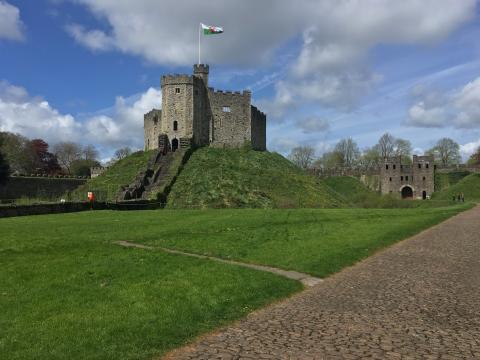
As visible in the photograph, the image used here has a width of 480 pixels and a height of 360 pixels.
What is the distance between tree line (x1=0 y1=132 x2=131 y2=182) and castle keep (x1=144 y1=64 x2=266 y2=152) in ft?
140

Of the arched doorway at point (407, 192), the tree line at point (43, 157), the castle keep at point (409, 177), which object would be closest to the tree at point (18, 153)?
the tree line at point (43, 157)

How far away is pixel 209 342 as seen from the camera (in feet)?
23.0

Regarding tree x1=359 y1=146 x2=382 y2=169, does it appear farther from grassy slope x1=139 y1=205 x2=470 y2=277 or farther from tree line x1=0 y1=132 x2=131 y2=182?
grassy slope x1=139 y1=205 x2=470 y2=277

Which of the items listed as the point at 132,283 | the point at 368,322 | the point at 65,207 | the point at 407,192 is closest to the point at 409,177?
the point at 407,192

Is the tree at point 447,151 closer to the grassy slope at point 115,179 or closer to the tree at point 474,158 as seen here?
the tree at point 474,158

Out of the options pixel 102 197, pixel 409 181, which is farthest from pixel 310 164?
Result: pixel 102 197

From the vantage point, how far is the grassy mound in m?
79.2

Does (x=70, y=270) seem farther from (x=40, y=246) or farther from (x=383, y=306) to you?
(x=383, y=306)

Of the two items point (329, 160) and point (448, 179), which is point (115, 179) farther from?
point (329, 160)

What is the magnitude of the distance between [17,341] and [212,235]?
12.2 m

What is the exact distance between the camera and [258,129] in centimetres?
5978

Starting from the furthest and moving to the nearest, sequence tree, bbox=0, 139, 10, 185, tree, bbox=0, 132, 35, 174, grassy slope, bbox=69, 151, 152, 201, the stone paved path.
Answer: tree, bbox=0, 132, 35, 174, tree, bbox=0, 139, 10, 185, grassy slope, bbox=69, 151, 152, 201, the stone paved path

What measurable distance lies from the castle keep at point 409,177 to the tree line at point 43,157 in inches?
2487

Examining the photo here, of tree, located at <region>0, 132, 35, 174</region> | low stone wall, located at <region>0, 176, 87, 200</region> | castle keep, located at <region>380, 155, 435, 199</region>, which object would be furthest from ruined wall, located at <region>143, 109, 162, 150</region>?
castle keep, located at <region>380, 155, 435, 199</region>
